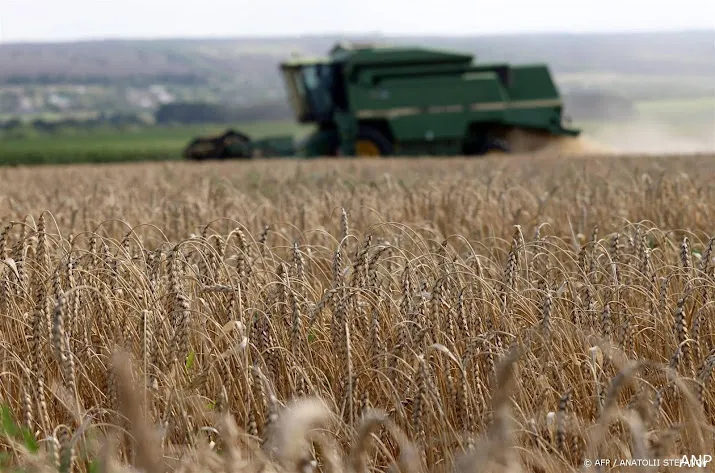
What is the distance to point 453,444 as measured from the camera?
2766mm

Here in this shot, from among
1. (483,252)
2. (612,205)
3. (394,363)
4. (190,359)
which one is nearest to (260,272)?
(190,359)

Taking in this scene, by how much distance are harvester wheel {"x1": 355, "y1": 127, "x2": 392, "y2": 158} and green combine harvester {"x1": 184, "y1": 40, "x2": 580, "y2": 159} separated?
0.07ft

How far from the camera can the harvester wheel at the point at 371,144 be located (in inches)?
941

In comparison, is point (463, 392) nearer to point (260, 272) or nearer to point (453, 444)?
point (453, 444)

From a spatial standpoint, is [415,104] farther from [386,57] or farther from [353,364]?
[353,364]

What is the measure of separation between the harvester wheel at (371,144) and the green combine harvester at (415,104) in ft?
0.07

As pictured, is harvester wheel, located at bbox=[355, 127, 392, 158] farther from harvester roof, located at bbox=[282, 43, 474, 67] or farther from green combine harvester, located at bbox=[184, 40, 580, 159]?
harvester roof, located at bbox=[282, 43, 474, 67]

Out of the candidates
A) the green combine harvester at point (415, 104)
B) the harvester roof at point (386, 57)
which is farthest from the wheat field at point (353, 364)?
the harvester roof at point (386, 57)

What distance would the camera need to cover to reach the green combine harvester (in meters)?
23.8

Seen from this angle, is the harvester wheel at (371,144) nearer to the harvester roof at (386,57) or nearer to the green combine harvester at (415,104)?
the green combine harvester at (415,104)

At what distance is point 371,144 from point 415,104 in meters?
1.30

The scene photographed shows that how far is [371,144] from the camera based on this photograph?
78.9 feet

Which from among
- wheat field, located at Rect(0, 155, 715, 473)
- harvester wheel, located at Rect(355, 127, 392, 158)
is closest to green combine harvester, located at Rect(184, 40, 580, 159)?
harvester wheel, located at Rect(355, 127, 392, 158)

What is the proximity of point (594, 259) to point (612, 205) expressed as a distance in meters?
3.18
